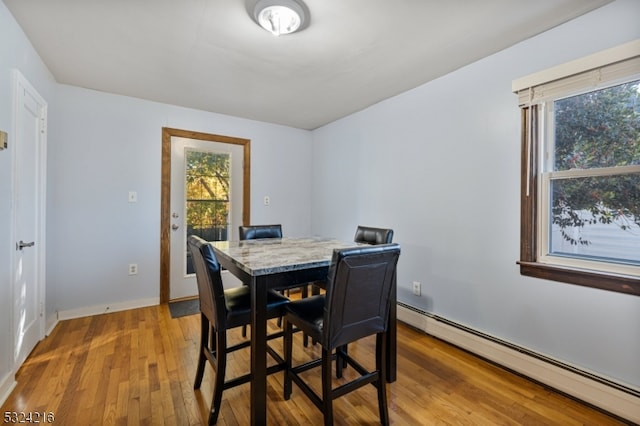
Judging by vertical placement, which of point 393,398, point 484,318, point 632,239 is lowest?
point 393,398

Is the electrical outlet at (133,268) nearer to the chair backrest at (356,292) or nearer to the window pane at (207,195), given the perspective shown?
the window pane at (207,195)

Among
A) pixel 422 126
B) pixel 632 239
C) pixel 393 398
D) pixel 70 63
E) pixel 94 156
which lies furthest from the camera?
pixel 94 156

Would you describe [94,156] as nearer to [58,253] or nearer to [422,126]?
[58,253]

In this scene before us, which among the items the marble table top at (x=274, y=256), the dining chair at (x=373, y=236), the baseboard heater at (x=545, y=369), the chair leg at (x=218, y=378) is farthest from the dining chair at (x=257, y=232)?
the baseboard heater at (x=545, y=369)

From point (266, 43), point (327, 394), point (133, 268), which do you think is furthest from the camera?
point (133, 268)

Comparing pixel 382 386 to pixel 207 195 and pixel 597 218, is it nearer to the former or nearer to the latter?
pixel 597 218

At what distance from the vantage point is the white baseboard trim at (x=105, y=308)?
290 centimetres

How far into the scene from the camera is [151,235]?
330cm

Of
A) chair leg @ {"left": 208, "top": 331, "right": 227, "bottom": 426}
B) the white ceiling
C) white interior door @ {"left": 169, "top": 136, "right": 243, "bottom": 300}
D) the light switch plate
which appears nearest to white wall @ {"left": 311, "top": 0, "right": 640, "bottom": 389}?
the white ceiling

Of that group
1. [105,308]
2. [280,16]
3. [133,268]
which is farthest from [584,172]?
[105,308]

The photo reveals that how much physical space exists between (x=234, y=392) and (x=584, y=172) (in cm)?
255

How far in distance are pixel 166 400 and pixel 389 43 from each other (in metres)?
2.70

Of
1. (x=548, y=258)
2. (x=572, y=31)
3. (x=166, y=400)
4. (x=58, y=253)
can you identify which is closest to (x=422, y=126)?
(x=572, y=31)

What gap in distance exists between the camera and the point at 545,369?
1898 millimetres
